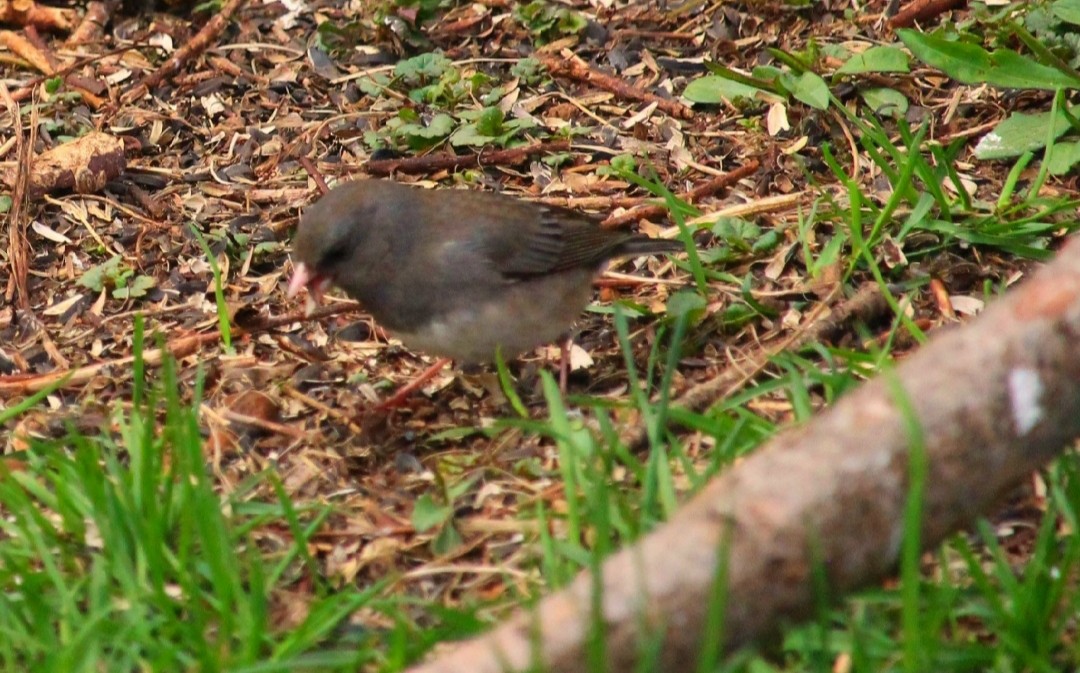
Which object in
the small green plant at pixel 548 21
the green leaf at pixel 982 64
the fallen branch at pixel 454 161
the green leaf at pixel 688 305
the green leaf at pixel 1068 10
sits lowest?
the fallen branch at pixel 454 161

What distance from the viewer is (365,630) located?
2.65 meters

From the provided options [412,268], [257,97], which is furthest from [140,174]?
[412,268]

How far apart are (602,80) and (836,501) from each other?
9.71 feet

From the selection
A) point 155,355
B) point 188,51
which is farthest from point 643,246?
point 188,51

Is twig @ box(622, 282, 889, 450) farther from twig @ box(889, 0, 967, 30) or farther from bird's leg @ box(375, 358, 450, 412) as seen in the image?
twig @ box(889, 0, 967, 30)

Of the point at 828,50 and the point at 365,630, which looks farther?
the point at 828,50

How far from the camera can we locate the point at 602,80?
15.8 ft

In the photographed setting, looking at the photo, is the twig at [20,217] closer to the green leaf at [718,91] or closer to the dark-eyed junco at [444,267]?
the dark-eyed junco at [444,267]

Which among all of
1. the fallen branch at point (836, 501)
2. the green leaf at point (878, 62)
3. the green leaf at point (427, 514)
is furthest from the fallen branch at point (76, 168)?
the fallen branch at point (836, 501)

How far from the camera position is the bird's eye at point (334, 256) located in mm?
3438

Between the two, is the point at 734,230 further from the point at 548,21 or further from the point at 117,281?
the point at 117,281

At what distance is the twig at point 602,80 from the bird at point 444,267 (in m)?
1.14

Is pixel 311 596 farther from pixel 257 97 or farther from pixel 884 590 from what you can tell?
pixel 257 97

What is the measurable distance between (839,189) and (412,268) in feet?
4.72
